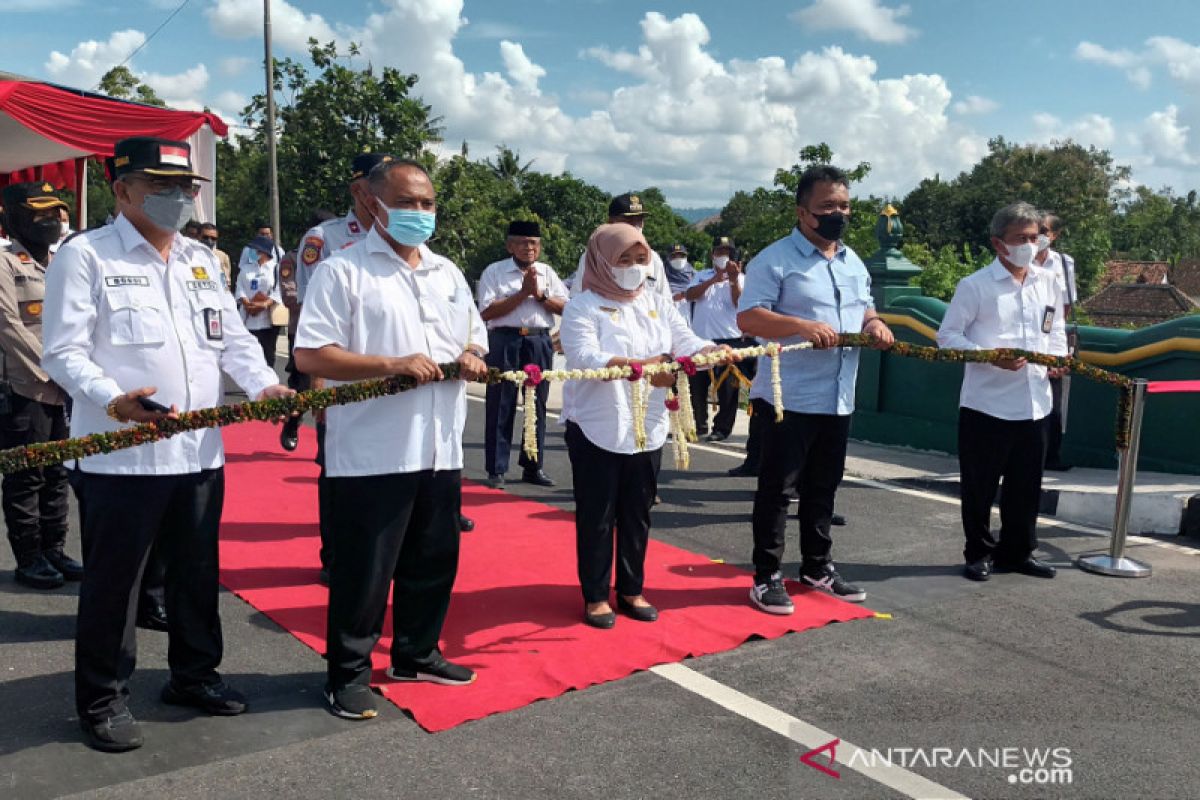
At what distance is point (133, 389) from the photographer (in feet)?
11.1

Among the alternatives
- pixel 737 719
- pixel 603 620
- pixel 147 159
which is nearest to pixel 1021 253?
pixel 603 620

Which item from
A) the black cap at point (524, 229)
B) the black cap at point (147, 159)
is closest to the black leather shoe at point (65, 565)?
the black cap at point (147, 159)

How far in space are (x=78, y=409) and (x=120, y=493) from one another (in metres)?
0.36

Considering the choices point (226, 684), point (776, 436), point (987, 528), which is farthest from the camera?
point (987, 528)

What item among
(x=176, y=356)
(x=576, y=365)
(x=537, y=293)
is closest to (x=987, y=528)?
(x=576, y=365)

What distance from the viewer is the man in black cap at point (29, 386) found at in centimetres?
492

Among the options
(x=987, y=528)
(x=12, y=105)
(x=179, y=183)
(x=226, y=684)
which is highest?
(x=12, y=105)

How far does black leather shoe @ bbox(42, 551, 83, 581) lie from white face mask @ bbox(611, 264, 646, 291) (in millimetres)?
3126

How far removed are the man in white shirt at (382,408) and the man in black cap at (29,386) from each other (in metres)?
2.18

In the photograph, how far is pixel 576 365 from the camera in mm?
4488

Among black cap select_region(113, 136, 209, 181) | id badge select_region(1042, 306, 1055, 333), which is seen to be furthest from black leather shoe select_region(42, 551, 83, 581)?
id badge select_region(1042, 306, 1055, 333)

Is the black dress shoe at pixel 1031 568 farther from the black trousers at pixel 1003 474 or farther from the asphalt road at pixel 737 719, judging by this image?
the asphalt road at pixel 737 719

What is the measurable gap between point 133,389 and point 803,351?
3036 millimetres

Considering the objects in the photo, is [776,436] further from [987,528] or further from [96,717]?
[96,717]
